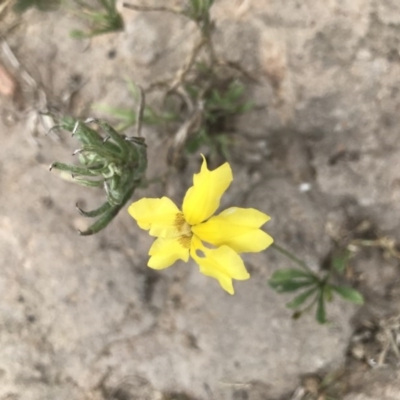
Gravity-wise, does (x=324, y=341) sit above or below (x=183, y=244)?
below

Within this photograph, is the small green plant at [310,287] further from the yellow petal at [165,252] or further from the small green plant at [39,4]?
the small green plant at [39,4]


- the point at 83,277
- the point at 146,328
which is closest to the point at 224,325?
the point at 146,328

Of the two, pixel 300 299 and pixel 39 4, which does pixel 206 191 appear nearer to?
pixel 300 299

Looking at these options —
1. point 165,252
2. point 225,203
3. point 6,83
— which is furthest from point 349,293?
point 6,83

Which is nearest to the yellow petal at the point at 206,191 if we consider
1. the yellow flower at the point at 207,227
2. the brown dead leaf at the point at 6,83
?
the yellow flower at the point at 207,227

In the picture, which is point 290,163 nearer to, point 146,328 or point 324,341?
point 324,341

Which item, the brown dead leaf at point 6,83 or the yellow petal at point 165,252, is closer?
the yellow petal at point 165,252
